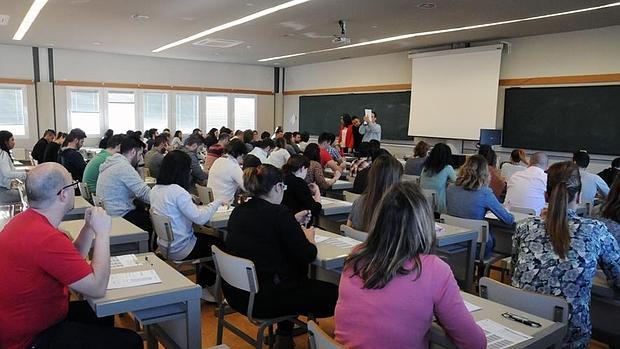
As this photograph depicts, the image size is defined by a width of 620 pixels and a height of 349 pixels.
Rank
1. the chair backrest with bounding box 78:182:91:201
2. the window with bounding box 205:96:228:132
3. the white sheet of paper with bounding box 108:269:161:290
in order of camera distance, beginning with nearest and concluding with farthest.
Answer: the white sheet of paper with bounding box 108:269:161:290, the chair backrest with bounding box 78:182:91:201, the window with bounding box 205:96:228:132

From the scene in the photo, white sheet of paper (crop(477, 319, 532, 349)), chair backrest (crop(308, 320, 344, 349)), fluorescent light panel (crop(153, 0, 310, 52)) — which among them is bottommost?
white sheet of paper (crop(477, 319, 532, 349))

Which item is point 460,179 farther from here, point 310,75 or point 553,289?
point 310,75

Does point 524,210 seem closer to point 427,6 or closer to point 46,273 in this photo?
point 427,6

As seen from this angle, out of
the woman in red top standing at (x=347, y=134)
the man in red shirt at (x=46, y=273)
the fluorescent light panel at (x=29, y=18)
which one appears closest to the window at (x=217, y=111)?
the woman in red top standing at (x=347, y=134)

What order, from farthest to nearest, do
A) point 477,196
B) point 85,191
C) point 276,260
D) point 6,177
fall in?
1. point 6,177
2. point 85,191
3. point 477,196
4. point 276,260

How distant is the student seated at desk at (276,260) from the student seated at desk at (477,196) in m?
1.85

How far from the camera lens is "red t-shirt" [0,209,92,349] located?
1.82m

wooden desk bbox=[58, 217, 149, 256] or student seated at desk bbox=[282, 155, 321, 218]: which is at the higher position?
student seated at desk bbox=[282, 155, 321, 218]

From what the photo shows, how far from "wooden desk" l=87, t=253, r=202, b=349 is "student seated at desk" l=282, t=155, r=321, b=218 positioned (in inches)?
72.6

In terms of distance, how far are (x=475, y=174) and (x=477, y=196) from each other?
7.6 inches

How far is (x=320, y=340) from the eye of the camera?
1.60 meters

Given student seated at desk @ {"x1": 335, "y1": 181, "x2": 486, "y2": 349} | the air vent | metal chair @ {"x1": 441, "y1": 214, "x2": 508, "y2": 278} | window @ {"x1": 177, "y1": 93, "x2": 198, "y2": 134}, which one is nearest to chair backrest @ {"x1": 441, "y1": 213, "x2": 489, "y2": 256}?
metal chair @ {"x1": 441, "y1": 214, "x2": 508, "y2": 278}

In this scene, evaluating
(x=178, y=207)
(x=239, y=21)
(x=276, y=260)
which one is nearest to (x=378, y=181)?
(x=276, y=260)

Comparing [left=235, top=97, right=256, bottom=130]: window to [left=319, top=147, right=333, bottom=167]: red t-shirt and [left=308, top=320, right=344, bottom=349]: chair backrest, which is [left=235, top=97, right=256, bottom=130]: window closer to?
[left=319, top=147, right=333, bottom=167]: red t-shirt
